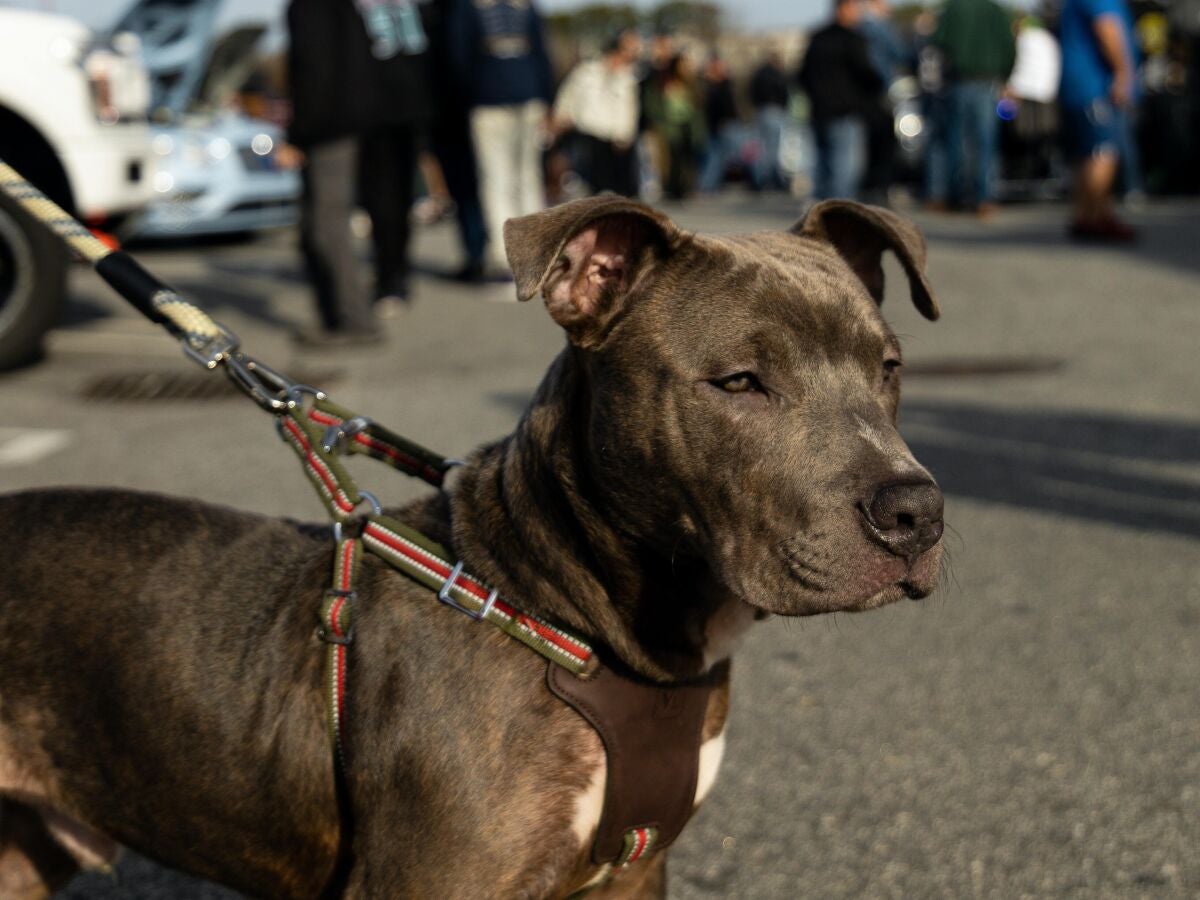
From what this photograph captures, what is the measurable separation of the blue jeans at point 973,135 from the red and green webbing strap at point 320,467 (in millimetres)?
13111

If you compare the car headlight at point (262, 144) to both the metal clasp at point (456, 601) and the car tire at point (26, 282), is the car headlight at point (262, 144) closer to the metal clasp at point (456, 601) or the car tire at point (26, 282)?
the car tire at point (26, 282)

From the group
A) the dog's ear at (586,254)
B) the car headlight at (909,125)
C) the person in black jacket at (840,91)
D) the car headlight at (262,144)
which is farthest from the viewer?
the car headlight at (909,125)

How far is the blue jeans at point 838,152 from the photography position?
14.1 meters

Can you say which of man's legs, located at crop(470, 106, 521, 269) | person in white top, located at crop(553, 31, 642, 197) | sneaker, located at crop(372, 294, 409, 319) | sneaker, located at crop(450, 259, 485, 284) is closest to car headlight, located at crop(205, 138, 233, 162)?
sneaker, located at crop(450, 259, 485, 284)

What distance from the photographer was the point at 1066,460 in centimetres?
668

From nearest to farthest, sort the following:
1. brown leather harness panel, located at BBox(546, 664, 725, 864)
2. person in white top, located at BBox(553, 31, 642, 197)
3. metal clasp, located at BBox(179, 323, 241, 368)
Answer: brown leather harness panel, located at BBox(546, 664, 725, 864) < metal clasp, located at BBox(179, 323, 241, 368) < person in white top, located at BBox(553, 31, 642, 197)

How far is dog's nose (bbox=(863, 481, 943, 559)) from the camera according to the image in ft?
7.50

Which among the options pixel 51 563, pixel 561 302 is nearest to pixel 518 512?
pixel 561 302

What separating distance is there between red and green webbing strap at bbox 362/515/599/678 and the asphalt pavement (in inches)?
41.4

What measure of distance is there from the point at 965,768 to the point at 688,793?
1.52m

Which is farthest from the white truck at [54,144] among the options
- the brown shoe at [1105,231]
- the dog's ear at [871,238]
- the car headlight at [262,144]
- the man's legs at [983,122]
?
the man's legs at [983,122]

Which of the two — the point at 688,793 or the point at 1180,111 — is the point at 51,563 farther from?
the point at 1180,111

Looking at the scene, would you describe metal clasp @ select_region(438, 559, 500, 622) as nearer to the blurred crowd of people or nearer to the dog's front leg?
the dog's front leg

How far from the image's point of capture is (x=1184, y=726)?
399cm
